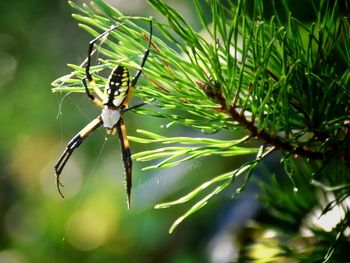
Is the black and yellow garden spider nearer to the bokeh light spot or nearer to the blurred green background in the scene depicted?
the blurred green background

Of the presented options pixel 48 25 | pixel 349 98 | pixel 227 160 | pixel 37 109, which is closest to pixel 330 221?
pixel 349 98

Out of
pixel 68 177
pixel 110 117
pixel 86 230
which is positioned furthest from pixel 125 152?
pixel 68 177

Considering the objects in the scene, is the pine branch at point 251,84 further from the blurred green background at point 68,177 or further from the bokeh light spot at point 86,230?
the bokeh light spot at point 86,230

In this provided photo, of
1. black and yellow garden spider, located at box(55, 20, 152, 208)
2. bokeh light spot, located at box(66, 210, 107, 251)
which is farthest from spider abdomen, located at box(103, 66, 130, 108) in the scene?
bokeh light spot, located at box(66, 210, 107, 251)

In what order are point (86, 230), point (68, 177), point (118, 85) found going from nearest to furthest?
1. point (118, 85)
2. point (86, 230)
3. point (68, 177)

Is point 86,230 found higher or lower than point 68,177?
lower

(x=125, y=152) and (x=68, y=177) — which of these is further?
(x=68, y=177)

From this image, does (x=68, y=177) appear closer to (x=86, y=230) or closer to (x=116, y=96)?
(x=86, y=230)

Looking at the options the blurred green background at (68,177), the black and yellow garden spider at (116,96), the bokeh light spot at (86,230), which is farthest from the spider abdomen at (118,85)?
the bokeh light spot at (86,230)

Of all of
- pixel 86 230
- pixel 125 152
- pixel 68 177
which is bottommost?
pixel 86 230
